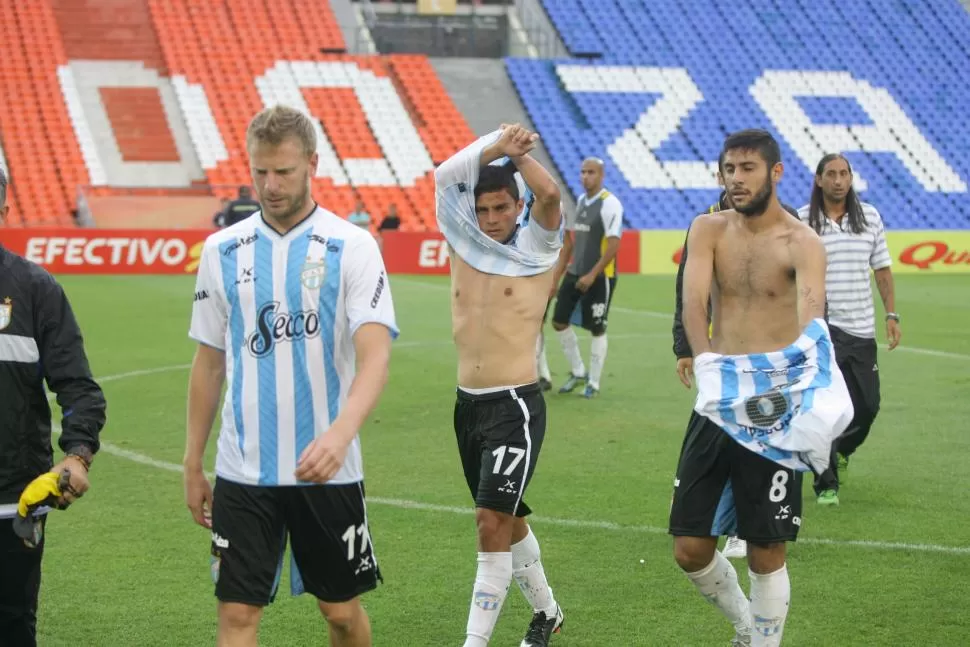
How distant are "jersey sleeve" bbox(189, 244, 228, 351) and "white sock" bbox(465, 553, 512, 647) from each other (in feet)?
5.52

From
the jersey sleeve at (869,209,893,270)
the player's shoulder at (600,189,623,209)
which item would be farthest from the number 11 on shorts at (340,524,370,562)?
the player's shoulder at (600,189,623,209)

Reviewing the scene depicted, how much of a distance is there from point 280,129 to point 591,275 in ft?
30.1

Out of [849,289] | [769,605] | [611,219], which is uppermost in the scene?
[611,219]

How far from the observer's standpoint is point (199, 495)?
425cm

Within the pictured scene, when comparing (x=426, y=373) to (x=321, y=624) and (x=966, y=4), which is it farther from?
(x=966, y=4)

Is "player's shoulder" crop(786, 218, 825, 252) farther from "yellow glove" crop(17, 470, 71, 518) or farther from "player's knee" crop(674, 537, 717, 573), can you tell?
"yellow glove" crop(17, 470, 71, 518)

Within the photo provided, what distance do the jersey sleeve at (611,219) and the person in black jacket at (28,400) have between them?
9128 millimetres

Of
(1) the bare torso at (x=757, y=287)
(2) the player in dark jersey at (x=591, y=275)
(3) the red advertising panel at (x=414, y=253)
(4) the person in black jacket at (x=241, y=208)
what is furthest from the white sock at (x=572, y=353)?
(3) the red advertising panel at (x=414, y=253)

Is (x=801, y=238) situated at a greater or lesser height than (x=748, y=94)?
lesser

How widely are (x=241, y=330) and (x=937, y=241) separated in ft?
96.7

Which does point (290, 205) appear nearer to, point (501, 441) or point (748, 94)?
point (501, 441)

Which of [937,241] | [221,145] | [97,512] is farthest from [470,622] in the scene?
[221,145]

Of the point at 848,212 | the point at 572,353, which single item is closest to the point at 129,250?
the point at 572,353

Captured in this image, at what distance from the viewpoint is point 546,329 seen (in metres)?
18.4
